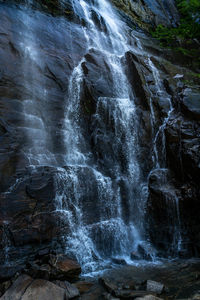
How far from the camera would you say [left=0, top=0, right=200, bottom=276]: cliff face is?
9.12m

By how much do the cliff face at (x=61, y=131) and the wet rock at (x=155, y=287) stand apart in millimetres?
3163

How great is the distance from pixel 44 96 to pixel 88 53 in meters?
4.31

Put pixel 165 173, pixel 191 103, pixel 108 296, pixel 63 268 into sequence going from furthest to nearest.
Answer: pixel 191 103 < pixel 165 173 < pixel 63 268 < pixel 108 296

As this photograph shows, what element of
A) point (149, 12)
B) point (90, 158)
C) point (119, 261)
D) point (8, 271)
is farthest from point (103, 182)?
point (149, 12)

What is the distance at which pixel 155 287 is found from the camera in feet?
22.4

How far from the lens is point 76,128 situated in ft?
39.7

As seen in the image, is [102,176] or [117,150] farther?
[117,150]

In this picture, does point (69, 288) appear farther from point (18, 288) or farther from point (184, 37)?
point (184, 37)

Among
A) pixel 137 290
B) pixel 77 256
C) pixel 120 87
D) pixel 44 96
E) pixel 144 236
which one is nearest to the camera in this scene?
pixel 137 290

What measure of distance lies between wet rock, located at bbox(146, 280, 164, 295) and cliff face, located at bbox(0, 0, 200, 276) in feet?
10.4

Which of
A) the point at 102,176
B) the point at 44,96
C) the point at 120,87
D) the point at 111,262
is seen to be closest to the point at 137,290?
the point at 111,262

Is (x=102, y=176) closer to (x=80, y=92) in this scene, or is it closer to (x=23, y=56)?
(x=80, y=92)

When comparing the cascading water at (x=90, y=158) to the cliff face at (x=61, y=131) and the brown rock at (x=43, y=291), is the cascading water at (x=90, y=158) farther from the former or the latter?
the brown rock at (x=43, y=291)

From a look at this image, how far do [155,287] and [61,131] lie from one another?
286 inches
